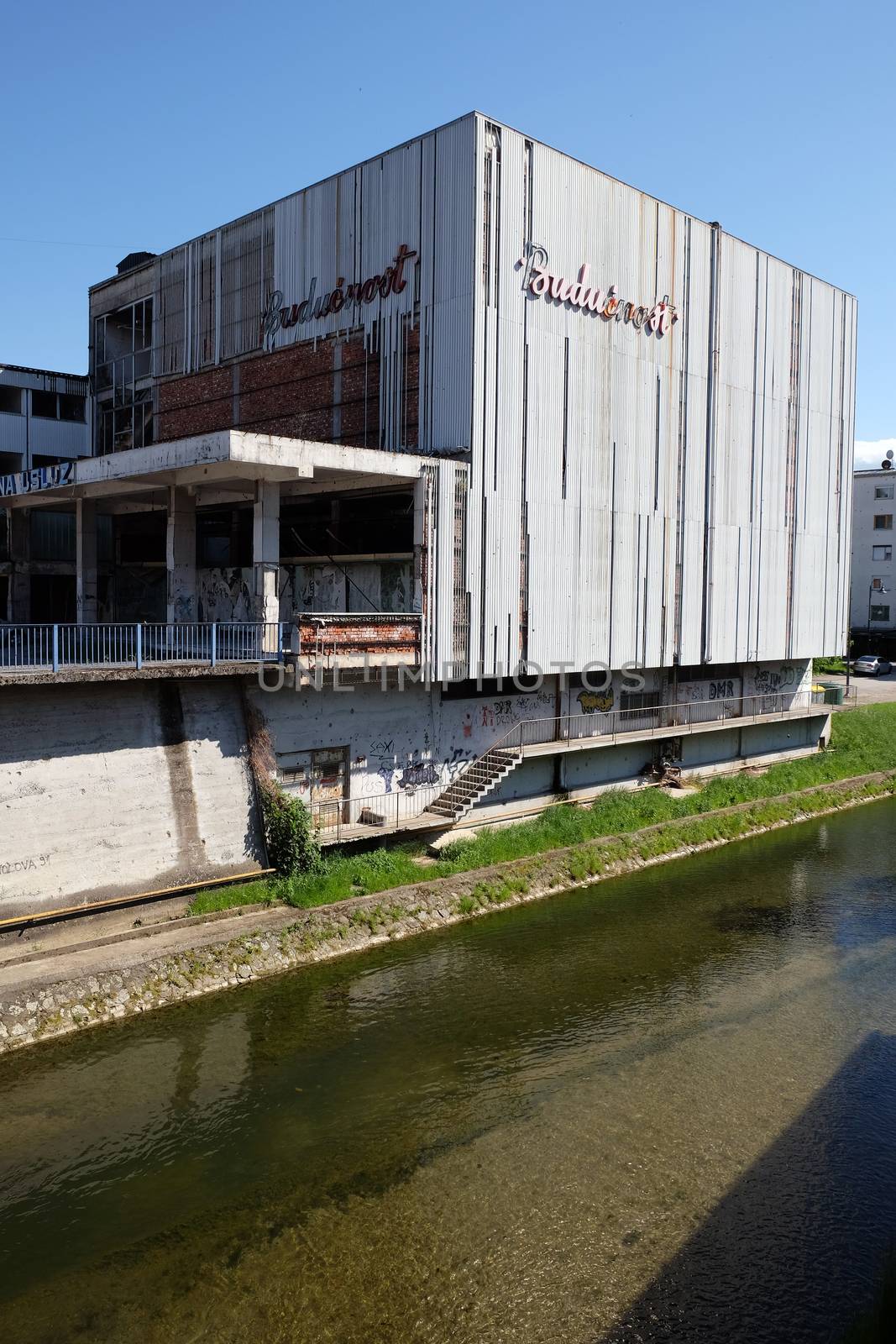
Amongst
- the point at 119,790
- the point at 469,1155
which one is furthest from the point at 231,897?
the point at 469,1155

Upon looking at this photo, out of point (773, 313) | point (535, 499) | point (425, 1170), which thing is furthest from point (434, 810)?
point (773, 313)

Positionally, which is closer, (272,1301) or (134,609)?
(272,1301)

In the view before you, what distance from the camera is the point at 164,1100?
43.4ft

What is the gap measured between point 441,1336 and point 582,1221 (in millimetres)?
2139

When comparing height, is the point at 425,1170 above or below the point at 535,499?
below

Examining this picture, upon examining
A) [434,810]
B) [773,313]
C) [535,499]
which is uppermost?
[773,313]

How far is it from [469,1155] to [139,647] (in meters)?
9.82

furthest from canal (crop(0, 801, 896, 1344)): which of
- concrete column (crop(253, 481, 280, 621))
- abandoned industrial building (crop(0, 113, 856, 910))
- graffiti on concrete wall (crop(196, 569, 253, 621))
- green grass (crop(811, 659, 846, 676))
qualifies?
green grass (crop(811, 659, 846, 676))

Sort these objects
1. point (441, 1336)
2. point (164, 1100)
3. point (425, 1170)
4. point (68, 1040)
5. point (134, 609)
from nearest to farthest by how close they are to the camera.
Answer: point (441, 1336), point (425, 1170), point (164, 1100), point (68, 1040), point (134, 609)

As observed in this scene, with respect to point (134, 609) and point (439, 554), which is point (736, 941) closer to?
point (439, 554)

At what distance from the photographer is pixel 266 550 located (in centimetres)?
2033

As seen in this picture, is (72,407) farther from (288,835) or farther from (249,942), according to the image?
(249,942)

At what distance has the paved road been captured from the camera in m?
48.5

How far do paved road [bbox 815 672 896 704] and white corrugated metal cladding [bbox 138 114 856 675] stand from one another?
1600 centimetres
